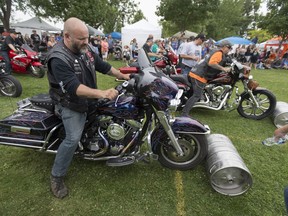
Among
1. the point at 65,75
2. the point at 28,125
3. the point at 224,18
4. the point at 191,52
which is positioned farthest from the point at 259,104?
the point at 224,18

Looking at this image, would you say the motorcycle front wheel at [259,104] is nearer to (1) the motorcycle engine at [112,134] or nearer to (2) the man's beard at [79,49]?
(1) the motorcycle engine at [112,134]

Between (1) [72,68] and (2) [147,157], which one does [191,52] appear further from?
(1) [72,68]

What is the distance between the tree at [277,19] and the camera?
18.5 meters

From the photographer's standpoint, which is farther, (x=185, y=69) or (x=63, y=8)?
(x=63, y=8)

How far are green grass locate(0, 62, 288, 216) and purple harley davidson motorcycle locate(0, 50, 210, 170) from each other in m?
0.34

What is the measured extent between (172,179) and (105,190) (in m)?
0.96

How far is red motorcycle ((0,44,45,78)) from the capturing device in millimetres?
7609

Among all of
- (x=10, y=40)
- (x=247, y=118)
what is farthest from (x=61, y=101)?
(x=10, y=40)

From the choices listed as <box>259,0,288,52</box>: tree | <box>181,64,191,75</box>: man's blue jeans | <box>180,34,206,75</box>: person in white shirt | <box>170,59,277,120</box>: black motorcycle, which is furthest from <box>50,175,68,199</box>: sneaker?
<box>259,0,288,52</box>: tree

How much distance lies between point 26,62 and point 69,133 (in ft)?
22.2

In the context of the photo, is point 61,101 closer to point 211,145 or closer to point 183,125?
point 183,125

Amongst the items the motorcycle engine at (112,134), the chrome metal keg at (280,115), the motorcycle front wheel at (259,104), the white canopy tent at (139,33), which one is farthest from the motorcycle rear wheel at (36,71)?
the white canopy tent at (139,33)

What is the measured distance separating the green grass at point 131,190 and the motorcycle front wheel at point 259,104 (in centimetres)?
167

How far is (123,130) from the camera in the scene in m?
2.63
